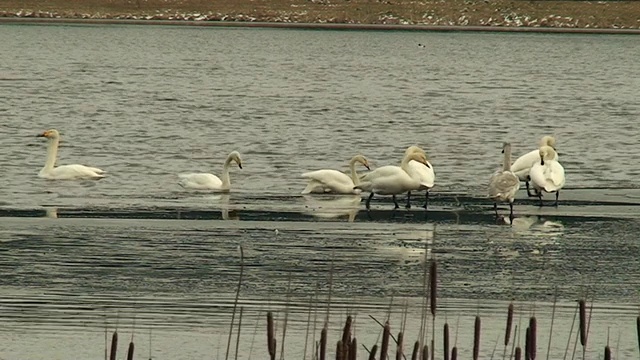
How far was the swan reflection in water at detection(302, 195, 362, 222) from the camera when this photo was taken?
639 inches

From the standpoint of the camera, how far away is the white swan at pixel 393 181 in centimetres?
1656

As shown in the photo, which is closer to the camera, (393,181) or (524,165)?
(393,181)

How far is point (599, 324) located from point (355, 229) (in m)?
4.90

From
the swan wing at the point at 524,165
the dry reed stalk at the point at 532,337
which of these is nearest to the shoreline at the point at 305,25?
the swan wing at the point at 524,165

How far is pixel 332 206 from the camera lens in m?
17.0

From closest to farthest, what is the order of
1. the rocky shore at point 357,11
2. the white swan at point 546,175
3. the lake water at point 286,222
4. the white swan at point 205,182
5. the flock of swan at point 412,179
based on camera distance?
the lake water at point 286,222
the flock of swan at point 412,179
the white swan at point 546,175
the white swan at point 205,182
the rocky shore at point 357,11

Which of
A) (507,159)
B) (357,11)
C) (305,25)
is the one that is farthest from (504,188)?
(305,25)

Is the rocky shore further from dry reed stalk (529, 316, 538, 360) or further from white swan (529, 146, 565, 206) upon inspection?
dry reed stalk (529, 316, 538, 360)

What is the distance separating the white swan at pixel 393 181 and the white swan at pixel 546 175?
1.15m

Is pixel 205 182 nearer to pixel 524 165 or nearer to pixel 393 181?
pixel 393 181

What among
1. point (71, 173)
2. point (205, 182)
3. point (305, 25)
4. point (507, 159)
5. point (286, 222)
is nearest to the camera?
point (286, 222)

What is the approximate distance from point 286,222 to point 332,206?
5.31 feet

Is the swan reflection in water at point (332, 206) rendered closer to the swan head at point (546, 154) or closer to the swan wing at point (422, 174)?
the swan wing at point (422, 174)

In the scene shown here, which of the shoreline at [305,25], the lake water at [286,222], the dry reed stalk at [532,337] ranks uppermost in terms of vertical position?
the shoreline at [305,25]
